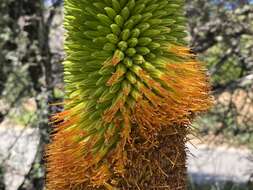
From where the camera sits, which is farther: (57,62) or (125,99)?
(57,62)

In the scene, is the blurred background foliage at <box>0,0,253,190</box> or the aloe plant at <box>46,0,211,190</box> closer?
the aloe plant at <box>46,0,211,190</box>

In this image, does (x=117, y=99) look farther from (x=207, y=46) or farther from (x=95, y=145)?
(x=207, y=46)

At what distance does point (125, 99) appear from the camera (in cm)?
252

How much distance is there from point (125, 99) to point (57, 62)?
13.1ft

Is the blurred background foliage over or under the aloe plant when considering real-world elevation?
under

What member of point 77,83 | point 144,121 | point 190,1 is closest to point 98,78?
point 77,83

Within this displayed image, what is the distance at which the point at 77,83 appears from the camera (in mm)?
2604

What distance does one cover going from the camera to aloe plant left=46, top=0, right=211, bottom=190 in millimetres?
2479

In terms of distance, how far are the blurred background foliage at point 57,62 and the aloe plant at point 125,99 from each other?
3129 mm

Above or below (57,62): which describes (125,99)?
above

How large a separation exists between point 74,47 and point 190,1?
437cm

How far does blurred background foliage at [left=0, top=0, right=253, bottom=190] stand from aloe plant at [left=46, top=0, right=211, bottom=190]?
123 inches

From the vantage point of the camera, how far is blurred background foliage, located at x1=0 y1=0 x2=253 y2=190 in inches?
240

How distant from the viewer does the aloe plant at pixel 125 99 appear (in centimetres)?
248
